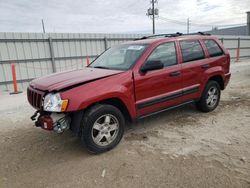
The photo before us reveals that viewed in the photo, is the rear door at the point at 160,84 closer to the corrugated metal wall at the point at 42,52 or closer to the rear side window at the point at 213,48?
the rear side window at the point at 213,48

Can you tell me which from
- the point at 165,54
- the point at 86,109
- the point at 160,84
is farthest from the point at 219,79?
the point at 86,109

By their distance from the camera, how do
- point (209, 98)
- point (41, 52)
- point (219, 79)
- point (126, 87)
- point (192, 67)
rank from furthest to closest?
1. point (41, 52)
2. point (219, 79)
3. point (209, 98)
4. point (192, 67)
5. point (126, 87)

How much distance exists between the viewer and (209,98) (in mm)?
5227

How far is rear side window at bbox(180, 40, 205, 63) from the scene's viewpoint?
15.0 feet

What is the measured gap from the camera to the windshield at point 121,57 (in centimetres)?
397

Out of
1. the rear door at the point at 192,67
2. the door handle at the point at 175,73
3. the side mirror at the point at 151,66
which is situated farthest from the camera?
the rear door at the point at 192,67

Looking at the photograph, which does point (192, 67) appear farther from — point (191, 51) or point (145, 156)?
point (145, 156)

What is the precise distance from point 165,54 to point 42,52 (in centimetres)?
798

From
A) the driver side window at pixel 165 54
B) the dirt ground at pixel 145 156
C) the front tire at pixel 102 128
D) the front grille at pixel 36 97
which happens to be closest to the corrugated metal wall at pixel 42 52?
the dirt ground at pixel 145 156

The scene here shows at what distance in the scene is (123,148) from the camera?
3.67 m

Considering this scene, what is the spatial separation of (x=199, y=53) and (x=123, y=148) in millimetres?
2788

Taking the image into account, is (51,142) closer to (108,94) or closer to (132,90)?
(108,94)

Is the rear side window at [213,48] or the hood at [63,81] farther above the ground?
the rear side window at [213,48]

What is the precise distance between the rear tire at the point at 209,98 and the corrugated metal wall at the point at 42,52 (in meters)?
8.05
